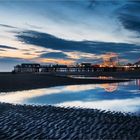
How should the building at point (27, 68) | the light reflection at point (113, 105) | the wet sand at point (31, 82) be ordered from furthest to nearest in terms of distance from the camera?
1. the building at point (27, 68)
2. the wet sand at point (31, 82)
3. the light reflection at point (113, 105)

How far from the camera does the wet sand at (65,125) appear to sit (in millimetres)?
8969

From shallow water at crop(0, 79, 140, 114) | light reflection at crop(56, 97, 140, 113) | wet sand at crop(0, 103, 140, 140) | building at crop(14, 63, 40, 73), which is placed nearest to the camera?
wet sand at crop(0, 103, 140, 140)

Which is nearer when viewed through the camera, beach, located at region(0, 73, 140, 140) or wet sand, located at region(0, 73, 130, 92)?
beach, located at region(0, 73, 140, 140)

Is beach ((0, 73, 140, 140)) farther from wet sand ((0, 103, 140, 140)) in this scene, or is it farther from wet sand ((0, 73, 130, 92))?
wet sand ((0, 73, 130, 92))

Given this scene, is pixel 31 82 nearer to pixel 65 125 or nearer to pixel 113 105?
pixel 113 105

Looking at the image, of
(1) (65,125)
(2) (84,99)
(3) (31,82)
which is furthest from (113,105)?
(3) (31,82)

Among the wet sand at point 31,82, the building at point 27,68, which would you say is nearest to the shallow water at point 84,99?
the wet sand at point 31,82

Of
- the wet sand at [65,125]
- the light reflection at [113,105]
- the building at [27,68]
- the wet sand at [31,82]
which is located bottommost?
the light reflection at [113,105]

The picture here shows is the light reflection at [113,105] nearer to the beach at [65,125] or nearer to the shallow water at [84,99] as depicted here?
the shallow water at [84,99]

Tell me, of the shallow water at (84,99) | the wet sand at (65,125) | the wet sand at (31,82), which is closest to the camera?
the wet sand at (65,125)

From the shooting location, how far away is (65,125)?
34.1 ft

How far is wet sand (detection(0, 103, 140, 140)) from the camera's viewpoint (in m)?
8.97

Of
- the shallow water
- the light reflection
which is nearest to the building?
the shallow water

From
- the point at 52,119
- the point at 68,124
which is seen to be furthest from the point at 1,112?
the point at 68,124
